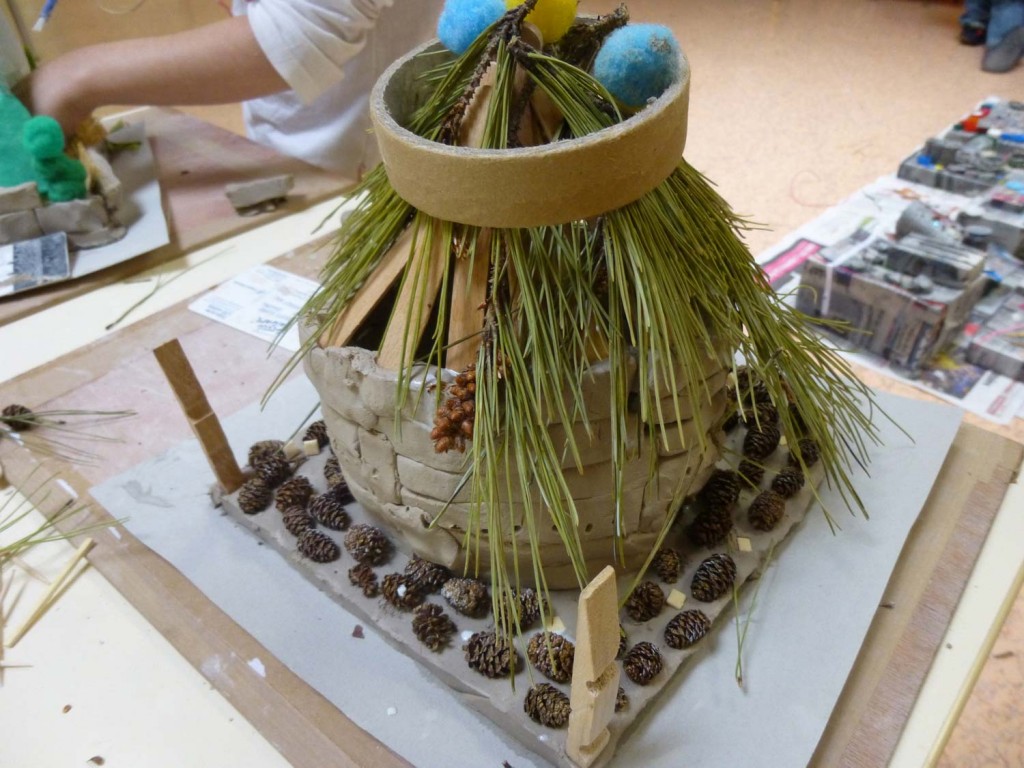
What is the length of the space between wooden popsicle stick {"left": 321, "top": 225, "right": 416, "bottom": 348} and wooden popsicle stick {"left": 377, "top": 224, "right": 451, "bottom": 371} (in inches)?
0.8

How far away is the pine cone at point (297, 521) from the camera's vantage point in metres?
0.71

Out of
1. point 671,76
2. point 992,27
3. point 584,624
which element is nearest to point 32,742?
point 584,624

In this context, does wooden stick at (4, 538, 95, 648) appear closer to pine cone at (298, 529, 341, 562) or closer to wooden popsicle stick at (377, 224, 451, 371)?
pine cone at (298, 529, 341, 562)

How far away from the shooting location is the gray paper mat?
582mm

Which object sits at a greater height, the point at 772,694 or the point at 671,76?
the point at 671,76

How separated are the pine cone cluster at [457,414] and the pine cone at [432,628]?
0.18m

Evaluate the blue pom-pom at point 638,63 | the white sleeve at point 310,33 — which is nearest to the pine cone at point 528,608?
the blue pom-pom at point 638,63

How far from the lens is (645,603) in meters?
0.63

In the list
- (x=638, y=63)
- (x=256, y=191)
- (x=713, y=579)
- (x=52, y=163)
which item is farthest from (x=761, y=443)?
(x=52, y=163)

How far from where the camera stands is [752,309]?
599 millimetres

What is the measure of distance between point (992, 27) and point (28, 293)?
242cm

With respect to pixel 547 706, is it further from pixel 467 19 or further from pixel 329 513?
pixel 467 19

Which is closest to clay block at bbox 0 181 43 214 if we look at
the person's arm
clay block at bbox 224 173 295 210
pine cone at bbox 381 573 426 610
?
the person's arm

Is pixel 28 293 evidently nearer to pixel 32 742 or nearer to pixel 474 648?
pixel 32 742
